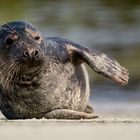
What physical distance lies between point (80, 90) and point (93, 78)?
517cm

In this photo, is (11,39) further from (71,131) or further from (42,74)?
(71,131)

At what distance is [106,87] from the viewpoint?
13625mm

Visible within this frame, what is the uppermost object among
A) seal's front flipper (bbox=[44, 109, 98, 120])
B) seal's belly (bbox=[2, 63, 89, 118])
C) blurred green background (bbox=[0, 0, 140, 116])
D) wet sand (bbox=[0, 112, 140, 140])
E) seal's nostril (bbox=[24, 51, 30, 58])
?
blurred green background (bbox=[0, 0, 140, 116])

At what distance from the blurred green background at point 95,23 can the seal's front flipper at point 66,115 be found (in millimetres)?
4709

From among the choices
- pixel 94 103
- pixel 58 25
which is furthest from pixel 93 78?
pixel 58 25

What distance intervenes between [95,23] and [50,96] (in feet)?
30.6

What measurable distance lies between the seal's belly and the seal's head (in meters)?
0.22

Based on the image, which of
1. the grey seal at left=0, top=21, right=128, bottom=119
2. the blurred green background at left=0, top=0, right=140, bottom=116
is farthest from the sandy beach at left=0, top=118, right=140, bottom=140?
the blurred green background at left=0, top=0, right=140, bottom=116

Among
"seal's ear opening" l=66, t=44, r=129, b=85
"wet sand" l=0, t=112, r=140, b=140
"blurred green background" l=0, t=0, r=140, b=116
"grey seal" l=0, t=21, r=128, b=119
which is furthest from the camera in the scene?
"blurred green background" l=0, t=0, r=140, b=116

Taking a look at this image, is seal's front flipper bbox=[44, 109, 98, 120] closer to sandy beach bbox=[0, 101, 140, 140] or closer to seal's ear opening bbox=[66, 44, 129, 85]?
seal's ear opening bbox=[66, 44, 129, 85]

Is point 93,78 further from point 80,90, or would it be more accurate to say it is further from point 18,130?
point 18,130

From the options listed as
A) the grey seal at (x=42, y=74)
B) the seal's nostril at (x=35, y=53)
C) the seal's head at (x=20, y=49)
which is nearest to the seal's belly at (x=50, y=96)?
the grey seal at (x=42, y=74)

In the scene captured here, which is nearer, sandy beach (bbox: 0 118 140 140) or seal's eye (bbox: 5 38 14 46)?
sandy beach (bbox: 0 118 140 140)

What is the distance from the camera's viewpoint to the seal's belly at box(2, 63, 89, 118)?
→ 341 inches
